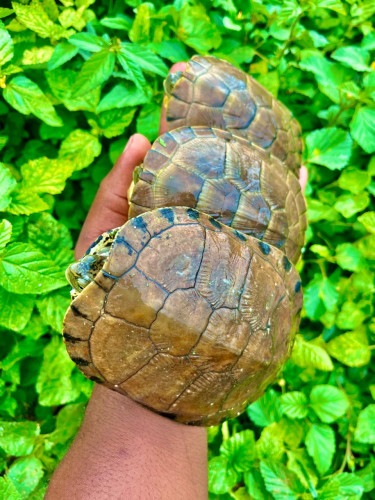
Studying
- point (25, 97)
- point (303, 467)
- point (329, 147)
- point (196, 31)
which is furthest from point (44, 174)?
point (303, 467)

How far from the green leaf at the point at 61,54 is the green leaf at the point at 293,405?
128cm

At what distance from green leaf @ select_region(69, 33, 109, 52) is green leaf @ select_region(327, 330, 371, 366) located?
1.29 m

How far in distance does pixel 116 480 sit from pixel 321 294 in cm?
96

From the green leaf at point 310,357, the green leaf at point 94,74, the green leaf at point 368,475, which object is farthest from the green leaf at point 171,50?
the green leaf at point 368,475

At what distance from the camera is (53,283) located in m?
1.04

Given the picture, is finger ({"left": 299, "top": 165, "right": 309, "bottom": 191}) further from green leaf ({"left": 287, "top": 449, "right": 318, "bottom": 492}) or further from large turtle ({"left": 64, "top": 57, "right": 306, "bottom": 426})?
green leaf ({"left": 287, "top": 449, "right": 318, "bottom": 492})

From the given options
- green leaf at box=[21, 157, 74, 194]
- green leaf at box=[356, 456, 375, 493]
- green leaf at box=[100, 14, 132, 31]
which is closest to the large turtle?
green leaf at box=[21, 157, 74, 194]

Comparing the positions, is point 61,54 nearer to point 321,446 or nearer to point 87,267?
point 87,267

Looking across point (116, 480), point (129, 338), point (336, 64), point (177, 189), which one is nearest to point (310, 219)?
point (336, 64)

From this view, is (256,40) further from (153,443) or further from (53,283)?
(153,443)

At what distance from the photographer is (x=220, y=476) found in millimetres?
1347

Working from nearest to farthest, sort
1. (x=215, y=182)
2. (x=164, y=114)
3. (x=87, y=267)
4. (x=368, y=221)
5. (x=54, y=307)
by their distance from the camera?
(x=87, y=267), (x=215, y=182), (x=54, y=307), (x=164, y=114), (x=368, y=221)

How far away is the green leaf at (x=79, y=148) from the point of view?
1288 millimetres

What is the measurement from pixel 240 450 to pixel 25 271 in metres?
0.90
